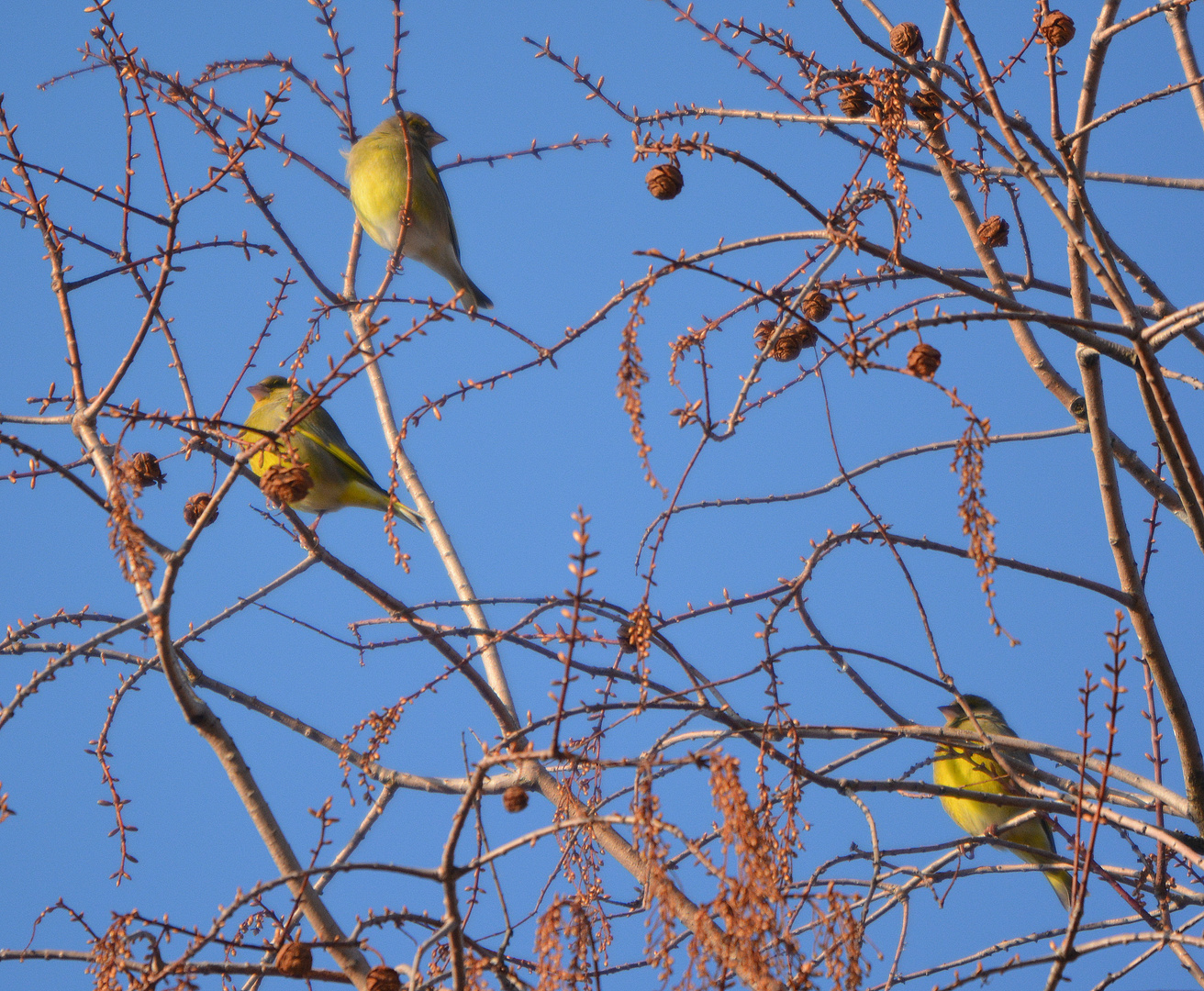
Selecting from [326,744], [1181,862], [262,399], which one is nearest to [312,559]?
[326,744]

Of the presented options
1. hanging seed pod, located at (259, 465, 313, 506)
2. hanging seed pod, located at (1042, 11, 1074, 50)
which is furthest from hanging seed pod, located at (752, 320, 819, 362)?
hanging seed pod, located at (259, 465, 313, 506)

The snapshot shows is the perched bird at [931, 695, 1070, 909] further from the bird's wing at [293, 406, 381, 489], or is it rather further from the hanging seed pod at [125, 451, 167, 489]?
the hanging seed pod at [125, 451, 167, 489]

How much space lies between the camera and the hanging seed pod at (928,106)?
240cm

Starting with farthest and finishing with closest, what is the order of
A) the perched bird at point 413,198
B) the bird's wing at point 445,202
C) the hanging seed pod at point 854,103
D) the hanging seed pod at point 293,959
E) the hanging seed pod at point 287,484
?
the bird's wing at point 445,202 → the perched bird at point 413,198 → the hanging seed pod at point 854,103 → the hanging seed pod at point 287,484 → the hanging seed pod at point 293,959

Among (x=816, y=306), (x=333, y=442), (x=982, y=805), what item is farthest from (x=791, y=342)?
(x=982, y=805)

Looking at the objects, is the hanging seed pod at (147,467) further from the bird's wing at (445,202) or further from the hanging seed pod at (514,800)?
the bird's wing at (445,202)

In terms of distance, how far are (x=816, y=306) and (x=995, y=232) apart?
77 centimetres

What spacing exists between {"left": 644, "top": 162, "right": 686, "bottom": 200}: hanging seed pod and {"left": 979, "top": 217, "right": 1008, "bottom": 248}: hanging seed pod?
0.96 m

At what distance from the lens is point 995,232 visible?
2.88 meters

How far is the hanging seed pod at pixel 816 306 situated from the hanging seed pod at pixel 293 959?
4.98 ft

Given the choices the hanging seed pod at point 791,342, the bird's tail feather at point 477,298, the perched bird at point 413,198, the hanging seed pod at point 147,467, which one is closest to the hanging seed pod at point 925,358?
the hanging seed pod at point 791,342

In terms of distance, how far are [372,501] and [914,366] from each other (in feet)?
10.9

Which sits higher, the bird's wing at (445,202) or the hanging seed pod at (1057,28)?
the bird's wing at (445,202)

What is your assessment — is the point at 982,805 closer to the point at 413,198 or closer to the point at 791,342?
the point at 791,342
